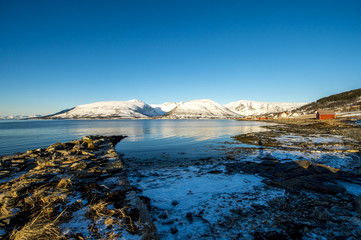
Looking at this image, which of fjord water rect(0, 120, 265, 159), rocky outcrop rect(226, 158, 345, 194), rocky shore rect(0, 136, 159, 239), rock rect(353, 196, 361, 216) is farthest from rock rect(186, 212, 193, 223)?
fjord water rect(0, 120, 265, 159)

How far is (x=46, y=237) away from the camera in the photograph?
165 inches

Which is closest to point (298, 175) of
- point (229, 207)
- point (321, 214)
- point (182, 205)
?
point (321, 214)

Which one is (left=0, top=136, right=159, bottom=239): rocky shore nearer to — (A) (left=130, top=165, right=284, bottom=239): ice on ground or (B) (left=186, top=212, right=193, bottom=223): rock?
(A) (left=130, top=165, right=284, bottom=239): ice on ground

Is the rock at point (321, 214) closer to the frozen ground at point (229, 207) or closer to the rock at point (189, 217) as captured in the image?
the frozen ground at point (229, 207)

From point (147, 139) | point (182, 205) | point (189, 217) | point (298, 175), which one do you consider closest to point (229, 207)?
point (189, 217)

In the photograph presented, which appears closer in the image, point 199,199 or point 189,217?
point 189,217

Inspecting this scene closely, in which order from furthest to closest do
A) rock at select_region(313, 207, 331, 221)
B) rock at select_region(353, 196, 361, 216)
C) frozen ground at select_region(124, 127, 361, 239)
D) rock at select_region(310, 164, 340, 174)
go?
rock at select_region(310, 164, 340, 174), rock at select_region(353, 196, 361, 216), rock at select_region(313, 207, 331, 221), frozen ground at select_region(124, 127, 361, 239)

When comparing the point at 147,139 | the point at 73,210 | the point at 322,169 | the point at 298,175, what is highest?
the point at 73,210

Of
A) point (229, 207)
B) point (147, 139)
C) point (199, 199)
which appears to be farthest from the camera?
point (147, 139)

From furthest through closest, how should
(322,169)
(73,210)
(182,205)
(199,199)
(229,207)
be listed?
(322,169) → (199,199) → (182,205) → (229,207) → (73,210)

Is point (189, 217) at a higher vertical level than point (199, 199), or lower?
higher

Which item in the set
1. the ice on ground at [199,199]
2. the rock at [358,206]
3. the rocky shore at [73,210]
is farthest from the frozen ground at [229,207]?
the rocky shore at [73,210]

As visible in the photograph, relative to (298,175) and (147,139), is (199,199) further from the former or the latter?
(147,139)

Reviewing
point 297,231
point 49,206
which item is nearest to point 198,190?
point 297,231
